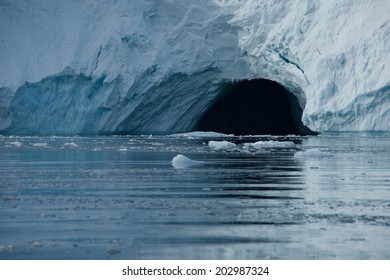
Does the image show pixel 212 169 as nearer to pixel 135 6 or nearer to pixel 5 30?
pixel 135 6

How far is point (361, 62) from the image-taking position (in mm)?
24766

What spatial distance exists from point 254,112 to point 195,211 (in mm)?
26806

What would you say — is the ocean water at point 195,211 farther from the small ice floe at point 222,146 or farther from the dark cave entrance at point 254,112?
the dark cave entrance at point 254,112

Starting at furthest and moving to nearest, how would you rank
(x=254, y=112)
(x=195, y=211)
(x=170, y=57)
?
(x=254, y=112) < (x=170, y=57) < (x=195, y=211)

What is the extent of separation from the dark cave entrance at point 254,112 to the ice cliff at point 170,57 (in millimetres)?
4125

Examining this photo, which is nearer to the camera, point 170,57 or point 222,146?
point 222,146

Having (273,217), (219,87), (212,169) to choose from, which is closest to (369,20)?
(219,87)

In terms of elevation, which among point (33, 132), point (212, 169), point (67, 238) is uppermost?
point (33, 132)

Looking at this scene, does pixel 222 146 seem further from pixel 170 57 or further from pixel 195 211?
pixel 195 211

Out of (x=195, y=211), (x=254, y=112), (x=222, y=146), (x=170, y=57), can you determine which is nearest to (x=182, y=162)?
(x=195, y=211)

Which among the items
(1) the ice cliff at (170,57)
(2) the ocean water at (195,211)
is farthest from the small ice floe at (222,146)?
(1) the ice cliff at (170,57)

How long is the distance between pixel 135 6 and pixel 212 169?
1607cm

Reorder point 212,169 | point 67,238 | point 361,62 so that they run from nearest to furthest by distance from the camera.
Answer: point 67,238 → point 212,169 → point 361,62

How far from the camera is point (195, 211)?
664 cm
